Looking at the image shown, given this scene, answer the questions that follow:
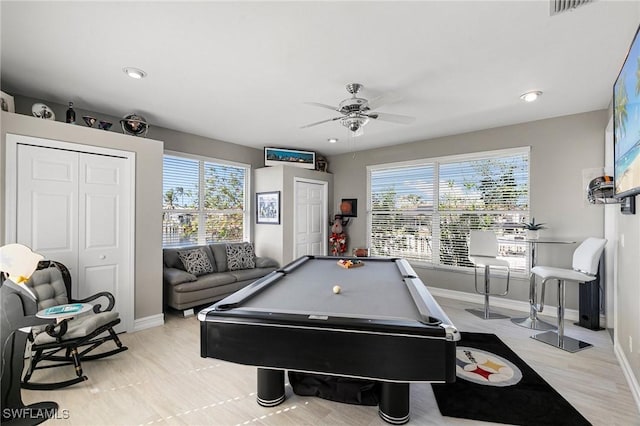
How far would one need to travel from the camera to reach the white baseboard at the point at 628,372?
215cm

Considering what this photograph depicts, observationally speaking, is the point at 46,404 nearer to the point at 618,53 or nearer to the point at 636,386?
the point at 636,386

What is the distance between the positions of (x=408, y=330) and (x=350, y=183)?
16.0 feet

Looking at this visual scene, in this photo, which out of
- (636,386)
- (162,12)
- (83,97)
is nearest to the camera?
(162,12)

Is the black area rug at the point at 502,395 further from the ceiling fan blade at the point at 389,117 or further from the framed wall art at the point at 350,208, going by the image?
the framed wall art at the point at 350,208

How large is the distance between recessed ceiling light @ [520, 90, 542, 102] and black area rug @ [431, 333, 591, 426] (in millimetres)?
2660

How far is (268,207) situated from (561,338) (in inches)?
177

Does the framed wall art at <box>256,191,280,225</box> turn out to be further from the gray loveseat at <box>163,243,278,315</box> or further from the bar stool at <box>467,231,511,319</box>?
the bar stool at <box>467,231,511,319</box>

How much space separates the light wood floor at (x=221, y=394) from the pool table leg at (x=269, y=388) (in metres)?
0.05

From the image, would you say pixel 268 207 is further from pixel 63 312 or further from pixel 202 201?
pixel 63 312

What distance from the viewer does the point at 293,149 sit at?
5.80 metres

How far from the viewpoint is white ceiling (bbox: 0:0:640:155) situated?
1886 mm


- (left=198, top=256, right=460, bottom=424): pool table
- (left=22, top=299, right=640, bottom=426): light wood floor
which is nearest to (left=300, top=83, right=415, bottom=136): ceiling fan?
(left=198, top=256, right=460, bottom=424): pool table

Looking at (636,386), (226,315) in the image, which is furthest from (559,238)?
(226,315)

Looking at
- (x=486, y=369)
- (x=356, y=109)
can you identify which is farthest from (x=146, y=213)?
(x=486, y=369)
